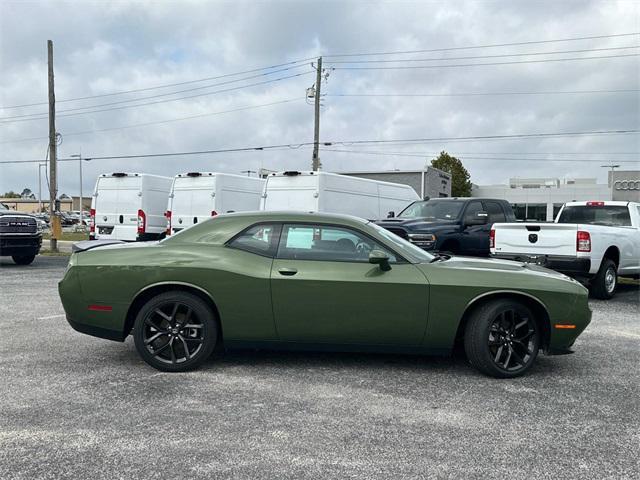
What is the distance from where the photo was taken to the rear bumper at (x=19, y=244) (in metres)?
13.0

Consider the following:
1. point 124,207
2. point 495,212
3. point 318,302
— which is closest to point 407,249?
point 318,302

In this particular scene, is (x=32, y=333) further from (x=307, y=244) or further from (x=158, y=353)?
(x=307, y=244)

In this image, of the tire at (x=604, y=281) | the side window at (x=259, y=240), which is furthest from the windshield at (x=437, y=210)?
the side window at (x=259, y=240)

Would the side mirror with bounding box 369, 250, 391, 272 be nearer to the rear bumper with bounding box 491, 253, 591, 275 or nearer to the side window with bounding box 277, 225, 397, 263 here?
the side window with bounding box 277, 225, 397, 263

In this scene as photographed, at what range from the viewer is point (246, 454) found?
10.3 ft

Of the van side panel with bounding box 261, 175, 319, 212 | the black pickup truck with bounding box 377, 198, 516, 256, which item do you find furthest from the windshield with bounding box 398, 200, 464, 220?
the van side panel with bounding box 261, 175, 319, 212

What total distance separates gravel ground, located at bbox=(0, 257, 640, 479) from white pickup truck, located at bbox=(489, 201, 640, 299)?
3.55m

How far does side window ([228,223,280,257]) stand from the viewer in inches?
188

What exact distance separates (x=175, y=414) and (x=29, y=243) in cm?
1153

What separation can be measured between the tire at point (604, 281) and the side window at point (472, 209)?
8.50 feet

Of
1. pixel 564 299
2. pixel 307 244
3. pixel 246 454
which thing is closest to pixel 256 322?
pixel 307 244

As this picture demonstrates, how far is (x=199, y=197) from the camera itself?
1389cm

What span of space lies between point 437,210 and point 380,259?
23.0 ft

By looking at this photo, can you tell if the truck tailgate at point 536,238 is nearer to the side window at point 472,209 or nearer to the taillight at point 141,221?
the side window at point 472,209
